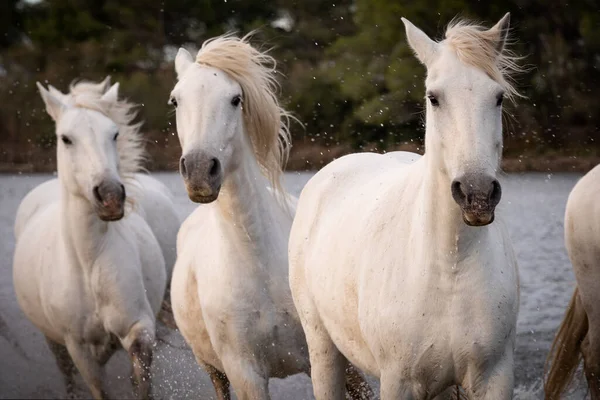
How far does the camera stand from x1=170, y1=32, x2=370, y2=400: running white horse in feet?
15.3

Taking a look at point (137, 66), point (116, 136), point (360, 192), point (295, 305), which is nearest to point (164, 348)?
point (116, 136)

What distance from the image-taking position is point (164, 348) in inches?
320

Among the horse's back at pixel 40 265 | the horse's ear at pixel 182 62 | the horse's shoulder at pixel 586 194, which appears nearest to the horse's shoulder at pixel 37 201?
the horse's back at pixel 40 265

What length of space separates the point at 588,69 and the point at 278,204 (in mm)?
13436

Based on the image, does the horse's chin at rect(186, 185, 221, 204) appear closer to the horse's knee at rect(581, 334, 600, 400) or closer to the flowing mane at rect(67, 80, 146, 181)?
the horse's knee at rect(581, 334, 600, 400)

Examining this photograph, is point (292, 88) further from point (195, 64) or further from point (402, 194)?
point (402, 194)

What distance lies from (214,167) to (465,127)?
1.51 meters

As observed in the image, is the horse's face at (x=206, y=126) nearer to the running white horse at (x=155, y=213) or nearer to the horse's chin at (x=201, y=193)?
the horse's chin at (x=201, y=193)

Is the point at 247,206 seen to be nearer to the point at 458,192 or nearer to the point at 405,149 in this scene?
the point at 458,192

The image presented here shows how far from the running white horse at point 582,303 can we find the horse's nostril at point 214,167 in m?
2.22

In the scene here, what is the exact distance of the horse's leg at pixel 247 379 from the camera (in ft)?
15.3

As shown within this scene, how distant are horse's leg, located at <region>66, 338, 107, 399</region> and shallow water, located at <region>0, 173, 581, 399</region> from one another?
2.62 ft

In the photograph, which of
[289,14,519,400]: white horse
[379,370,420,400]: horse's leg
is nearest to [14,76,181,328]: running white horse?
[289,14,519,400]: white horse

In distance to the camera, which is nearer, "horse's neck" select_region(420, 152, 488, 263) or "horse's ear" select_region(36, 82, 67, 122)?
"horse's neck" select_region(420, 152, 488, 263)
